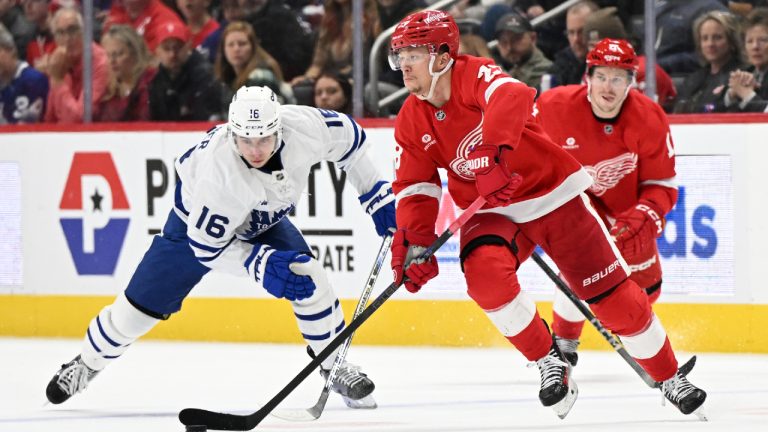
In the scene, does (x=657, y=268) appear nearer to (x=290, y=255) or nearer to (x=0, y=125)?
(x=290, y=255)

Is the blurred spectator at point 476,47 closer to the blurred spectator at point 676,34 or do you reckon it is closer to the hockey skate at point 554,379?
the blurred spectator at point 676,34

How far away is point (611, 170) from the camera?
459cm

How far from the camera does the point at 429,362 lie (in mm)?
5383

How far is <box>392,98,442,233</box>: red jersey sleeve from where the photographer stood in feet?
13.0

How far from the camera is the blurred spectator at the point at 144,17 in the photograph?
620cm

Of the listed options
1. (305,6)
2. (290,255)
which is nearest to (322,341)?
(290,255)

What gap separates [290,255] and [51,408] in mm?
1111

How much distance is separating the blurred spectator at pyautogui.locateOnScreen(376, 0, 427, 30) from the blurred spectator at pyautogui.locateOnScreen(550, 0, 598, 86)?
62cm

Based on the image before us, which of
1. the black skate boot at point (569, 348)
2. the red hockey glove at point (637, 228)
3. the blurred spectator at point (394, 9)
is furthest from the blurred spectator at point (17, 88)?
the red hockey glove at point (637, 228)

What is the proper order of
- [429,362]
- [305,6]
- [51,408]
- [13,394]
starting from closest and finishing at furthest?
[51,408], [13,394], [429,362], [305,6]

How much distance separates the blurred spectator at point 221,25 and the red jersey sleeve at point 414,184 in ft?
7.43

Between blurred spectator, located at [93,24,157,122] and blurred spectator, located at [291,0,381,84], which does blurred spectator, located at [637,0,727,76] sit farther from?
blurred spectator, located at [93,24,157,122]

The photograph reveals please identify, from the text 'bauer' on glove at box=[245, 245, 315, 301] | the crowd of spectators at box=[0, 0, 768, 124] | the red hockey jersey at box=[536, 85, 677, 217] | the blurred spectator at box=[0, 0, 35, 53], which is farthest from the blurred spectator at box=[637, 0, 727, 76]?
the blurred spectator at box=[0, 0, 35, 53]

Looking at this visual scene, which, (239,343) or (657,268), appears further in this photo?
(239,343)
